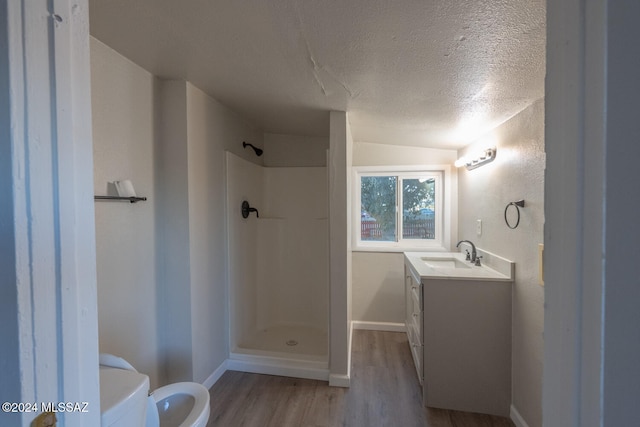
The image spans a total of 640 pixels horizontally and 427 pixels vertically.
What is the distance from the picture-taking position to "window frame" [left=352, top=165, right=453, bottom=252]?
3066mm

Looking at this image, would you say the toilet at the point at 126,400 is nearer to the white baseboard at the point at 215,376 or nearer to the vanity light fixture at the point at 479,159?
the white baseboard at the point at 215,376

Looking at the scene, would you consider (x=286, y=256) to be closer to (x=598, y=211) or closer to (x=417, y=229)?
(x=417, y=229)

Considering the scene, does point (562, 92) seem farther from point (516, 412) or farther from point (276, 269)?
point (276, 269)

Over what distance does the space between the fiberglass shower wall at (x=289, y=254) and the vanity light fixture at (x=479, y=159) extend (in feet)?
4.50

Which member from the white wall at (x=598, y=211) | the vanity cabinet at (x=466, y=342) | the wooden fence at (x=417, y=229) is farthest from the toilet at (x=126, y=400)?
the wooden fence at (x=417, y=229)

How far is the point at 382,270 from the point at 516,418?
1623 millimetres

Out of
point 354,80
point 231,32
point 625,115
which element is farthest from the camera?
point 354,80

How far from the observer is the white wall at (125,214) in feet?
4.53

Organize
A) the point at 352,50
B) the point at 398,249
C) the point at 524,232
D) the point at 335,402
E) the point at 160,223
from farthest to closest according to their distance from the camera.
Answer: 1. the point at 398,249
2. the point at 335,402
3. the point at 160,223
4. the point at 524,232
5. the point at 352,50

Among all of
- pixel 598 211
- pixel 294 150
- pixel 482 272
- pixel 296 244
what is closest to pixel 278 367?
pixel 296 244

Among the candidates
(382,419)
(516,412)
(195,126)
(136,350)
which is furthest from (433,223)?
(136,350)

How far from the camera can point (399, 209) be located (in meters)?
3.22

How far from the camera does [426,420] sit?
5.94 feet

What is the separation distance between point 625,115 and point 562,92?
79 millimetres
